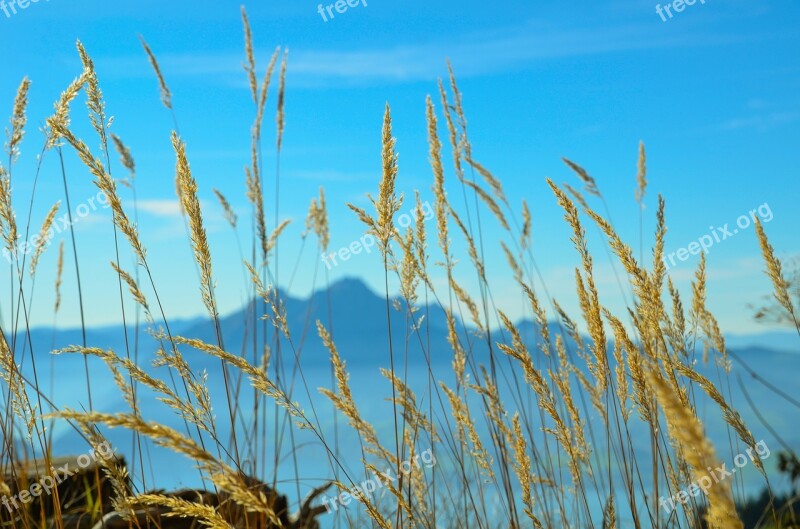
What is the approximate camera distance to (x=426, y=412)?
277 cm

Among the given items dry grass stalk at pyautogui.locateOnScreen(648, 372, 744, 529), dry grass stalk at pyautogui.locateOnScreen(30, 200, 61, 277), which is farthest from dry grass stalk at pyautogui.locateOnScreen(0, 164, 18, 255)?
dry grass stalk at pyautogui.locateOnScreen(648, 372, 744, 529)

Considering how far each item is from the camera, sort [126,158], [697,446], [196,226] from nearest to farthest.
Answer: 1. [697,446]
2. [196,226]
3. [126,158]

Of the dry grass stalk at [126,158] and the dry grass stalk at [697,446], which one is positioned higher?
the dry grass stalk at [126,158]

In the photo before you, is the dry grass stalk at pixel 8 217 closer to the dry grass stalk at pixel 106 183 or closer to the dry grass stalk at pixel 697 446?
the dry grass stalk at pixel 106 183

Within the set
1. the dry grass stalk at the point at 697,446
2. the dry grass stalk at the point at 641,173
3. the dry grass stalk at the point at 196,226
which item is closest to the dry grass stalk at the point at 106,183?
the dry grass stalk at the point at 196,226

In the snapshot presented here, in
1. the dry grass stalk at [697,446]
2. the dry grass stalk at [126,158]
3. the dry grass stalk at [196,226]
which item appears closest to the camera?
the dry grass stalk at [697,446]

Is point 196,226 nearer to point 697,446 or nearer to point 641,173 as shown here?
point 697,446

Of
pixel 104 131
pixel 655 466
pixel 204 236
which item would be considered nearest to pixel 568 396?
pixel 655 466

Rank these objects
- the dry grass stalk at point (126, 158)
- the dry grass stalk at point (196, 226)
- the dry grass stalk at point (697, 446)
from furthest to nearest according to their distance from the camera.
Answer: the dry grass stalk at point (126, 158) < the dry grass stalk at point (196, 226) < the dry grass stalk at point (697, 446)

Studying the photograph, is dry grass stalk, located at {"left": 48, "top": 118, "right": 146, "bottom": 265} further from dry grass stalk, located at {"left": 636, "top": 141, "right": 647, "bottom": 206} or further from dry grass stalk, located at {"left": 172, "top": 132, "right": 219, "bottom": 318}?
dry grass stalk, located at {"left": 636, "top": 141, "right": 647, "bottom": 206}

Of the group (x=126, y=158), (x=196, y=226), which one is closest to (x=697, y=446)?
(x=196, y=226)

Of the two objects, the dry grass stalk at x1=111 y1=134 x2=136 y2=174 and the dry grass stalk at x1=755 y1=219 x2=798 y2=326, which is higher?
the dry grass stalk at x1=111 y1=134 x2=136 y2=174

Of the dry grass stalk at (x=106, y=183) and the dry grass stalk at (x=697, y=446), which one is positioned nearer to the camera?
the dry grass stalk at (x=697, y=446)

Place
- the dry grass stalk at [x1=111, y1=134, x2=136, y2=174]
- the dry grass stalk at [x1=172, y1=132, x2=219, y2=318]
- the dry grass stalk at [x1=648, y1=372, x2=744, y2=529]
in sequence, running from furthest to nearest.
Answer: the dry grass stalk at [x1=111, y1=134, x2=136, y2=174] → the dry grass stalk at [x1=172, y1=132, x2=219, y2=318] → the dry grass stalk at [x1=648, y1=372, x2=744, y2=529]
